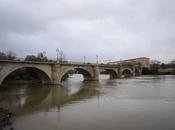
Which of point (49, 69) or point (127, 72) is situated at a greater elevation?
point (49, 69)

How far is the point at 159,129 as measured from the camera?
13.3 m

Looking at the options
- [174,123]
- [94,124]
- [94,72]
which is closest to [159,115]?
[174,123]

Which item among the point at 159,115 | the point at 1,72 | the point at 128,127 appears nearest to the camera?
the point at 128,127

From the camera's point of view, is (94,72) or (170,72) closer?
(94,72)

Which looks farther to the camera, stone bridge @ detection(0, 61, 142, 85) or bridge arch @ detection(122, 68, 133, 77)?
bridge arch @ detection(122, 68, 133, 77)

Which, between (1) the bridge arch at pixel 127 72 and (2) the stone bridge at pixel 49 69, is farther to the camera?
(1) the bridge arch at pixel 127 72

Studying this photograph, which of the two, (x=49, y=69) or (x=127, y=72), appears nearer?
(x=49, y=69)

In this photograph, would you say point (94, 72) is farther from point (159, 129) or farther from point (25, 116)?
point (159, 129)

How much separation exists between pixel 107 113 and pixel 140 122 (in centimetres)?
382

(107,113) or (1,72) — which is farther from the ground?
(1,72)

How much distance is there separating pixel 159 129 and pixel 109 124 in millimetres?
3103

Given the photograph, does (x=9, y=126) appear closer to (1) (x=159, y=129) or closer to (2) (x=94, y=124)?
(2) (x=94, y=124)

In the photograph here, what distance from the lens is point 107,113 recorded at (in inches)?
723

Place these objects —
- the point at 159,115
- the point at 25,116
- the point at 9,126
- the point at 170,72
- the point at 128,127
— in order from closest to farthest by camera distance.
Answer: the point at 9,126 → the point at 128,127 → the point at 159,115 → the point at 25,116 → the point at 170,72
